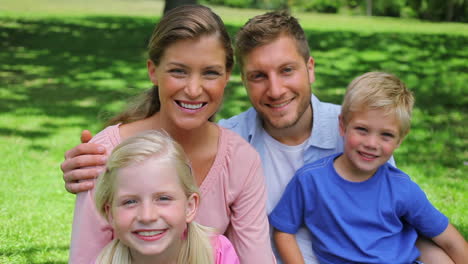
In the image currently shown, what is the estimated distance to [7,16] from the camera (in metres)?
17.5

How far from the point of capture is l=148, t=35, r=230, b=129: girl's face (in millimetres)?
2520

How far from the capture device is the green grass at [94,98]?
4531mm

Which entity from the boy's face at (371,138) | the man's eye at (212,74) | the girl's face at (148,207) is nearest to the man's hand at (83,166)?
the girl's face at (148,207)

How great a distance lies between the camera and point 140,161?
7.29 ft

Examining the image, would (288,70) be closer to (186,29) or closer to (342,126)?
(342,126)

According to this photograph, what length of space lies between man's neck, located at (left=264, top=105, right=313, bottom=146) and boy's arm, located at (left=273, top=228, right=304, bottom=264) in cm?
58

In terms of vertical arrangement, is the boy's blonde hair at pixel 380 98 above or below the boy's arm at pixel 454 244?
above

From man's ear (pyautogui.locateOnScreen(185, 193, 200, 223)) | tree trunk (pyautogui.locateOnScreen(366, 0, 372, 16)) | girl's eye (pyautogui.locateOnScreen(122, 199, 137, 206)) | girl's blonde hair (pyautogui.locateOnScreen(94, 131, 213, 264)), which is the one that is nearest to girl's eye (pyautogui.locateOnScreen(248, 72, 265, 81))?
girl's blonde hair (pyautogui.locateOnScreen(94, 131, 213, 264))

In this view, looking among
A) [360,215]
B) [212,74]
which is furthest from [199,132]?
[360,215]

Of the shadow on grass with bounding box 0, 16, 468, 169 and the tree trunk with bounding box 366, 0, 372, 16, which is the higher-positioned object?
the shadow on grass with bounding box 0, 16, 468, 169

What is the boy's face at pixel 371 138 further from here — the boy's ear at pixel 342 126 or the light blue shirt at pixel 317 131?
the light blue shirt at pixel 317 131

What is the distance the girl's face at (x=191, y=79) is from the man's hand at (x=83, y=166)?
395 millimetres

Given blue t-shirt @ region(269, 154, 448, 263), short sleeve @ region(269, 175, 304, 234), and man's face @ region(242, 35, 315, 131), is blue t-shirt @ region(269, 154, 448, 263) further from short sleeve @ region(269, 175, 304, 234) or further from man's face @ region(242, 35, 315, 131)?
man's face @ region(242, 35, 315, 131)

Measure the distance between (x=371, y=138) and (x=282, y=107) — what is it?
0.54 metres
